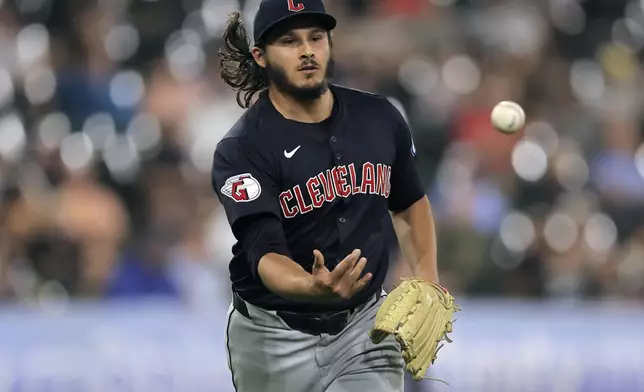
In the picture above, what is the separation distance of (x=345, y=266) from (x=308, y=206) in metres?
0.64

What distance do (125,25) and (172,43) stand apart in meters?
0.44

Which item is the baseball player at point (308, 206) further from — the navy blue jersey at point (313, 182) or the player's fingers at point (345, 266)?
the player's fingers at point (345, 266)

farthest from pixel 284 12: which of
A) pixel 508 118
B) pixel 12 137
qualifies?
pixel 12 137

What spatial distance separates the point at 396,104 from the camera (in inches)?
350

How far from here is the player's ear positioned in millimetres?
4137

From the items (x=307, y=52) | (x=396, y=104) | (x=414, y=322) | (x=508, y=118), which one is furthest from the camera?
(x=396, y=104)

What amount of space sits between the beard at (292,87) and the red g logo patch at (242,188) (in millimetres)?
366

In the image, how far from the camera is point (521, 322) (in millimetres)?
7199

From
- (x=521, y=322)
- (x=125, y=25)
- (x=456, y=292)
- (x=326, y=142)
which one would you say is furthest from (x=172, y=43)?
(x=326, y=142)

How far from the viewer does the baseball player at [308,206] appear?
155 inches

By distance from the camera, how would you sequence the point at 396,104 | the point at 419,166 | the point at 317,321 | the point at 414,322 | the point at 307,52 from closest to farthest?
the point at 414,322 < the point at 307,52 < the point at 317,321 < the point at 419,166 < the point at 396,104

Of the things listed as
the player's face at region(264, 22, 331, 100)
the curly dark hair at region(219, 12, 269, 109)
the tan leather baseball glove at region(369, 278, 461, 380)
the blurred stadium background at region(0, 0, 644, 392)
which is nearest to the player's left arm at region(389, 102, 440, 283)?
the tan leather baseball glove at region(369, 278, 461, 380)

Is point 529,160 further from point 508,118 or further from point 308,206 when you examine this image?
point 308,206

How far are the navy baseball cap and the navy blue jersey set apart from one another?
0.34 m
